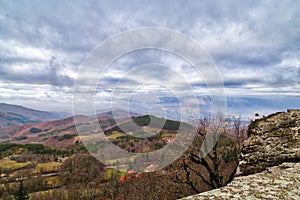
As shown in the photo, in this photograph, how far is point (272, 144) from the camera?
→ 283 inches

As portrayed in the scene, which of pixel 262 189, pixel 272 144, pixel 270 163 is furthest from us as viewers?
pixel 272 144

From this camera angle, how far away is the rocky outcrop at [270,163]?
11.0 ft

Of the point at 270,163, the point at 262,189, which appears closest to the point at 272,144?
the point at 270,163

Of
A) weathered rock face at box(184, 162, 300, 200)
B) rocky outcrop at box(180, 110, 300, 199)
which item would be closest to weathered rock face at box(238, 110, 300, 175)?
rocky outcrop at box(180, 110, 300, 199)

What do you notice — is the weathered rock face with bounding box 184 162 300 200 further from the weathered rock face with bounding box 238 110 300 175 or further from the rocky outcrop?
the weathered rock face with bounding box 238 110 300 175

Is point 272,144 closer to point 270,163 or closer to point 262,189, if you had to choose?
point 270,163

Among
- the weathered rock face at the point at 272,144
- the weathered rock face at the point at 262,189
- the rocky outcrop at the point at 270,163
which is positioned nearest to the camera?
the weathered rock face at the point at 262,189

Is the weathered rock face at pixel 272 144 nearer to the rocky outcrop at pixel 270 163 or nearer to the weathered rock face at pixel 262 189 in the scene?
the rocky outcrop at pixel 270 163

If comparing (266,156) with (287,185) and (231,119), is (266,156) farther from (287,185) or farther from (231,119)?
(231,119)

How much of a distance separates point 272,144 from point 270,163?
85cm

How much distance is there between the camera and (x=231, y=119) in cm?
2016

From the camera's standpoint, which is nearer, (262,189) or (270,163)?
(262,189)

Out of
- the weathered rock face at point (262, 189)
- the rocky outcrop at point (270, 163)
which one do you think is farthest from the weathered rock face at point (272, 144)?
the weathered rock face at point (262, 189)

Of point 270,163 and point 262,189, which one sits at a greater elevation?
point 262,189
